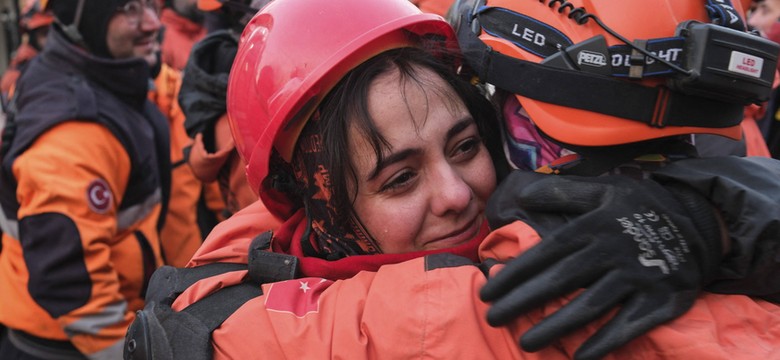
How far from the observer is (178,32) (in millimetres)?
7977

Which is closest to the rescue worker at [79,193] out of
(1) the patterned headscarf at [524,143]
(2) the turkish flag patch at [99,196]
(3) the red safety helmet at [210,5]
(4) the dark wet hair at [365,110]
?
(2) the turkish flag patch at [99,196]

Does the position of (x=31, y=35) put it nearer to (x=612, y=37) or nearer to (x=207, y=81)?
(x=207, y=81)

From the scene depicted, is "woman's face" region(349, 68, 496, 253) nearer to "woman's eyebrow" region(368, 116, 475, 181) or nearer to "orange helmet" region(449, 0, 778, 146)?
"woman's eyebrow" region(368, 116, 475, 181)

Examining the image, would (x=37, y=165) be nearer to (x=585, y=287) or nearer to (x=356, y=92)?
(x=356, y=92)

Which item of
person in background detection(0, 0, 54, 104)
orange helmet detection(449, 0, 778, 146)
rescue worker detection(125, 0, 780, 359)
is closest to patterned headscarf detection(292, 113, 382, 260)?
rescue worker detection(125, 0, 780, 359)

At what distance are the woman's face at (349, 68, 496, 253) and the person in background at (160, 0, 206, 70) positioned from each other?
20.0 feet

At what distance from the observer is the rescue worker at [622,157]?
4.99 feet

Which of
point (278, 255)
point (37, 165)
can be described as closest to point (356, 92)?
point (278, 255)

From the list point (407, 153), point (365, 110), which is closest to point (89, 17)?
point (365, 110)

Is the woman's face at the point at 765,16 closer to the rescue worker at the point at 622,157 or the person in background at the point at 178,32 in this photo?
the rescue worker at the point at 622,157

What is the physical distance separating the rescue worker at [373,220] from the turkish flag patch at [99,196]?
1.53 m

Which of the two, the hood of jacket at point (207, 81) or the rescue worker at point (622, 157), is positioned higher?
the rescue worker at point (622, 157)

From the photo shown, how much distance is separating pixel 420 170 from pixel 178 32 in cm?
652

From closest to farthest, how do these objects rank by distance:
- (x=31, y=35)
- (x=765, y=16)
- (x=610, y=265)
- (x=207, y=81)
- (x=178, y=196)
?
1. (x=610, y=265)
2. (x=207, y=81)
3. (x=765, y=16)
4. (x=178, y=196)
5. (x=31, y=35)
